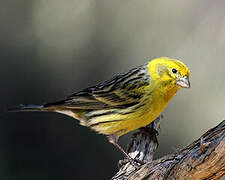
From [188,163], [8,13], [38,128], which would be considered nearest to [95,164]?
[38,128]

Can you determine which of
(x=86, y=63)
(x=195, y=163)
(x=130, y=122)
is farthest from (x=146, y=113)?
(x=86, y=63)

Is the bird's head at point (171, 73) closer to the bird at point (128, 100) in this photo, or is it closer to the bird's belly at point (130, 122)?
the bird at point (128, 100)

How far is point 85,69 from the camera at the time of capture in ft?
25.9

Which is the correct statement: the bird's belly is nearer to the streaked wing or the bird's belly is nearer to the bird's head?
the streaked wing

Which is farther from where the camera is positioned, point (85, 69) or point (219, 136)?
point (85, 69)

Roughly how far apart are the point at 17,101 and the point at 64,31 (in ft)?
5.23

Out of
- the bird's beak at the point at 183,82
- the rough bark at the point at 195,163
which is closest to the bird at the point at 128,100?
the bird's beak at the point at 183,82

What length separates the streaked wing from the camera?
5266 millimetres

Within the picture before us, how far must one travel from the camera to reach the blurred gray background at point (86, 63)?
7.57 metres

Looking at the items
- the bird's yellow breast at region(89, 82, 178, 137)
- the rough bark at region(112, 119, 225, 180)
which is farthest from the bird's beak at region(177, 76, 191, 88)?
the rough bark at region(112, 119, 225, 180)

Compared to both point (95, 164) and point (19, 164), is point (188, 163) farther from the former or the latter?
point (19, 164)

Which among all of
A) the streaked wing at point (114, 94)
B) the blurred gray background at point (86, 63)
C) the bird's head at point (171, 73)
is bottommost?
the bird's head at point (171, 73)

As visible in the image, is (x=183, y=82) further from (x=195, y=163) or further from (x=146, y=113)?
(x=195, y=163)

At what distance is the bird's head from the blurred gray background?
2522 mm
